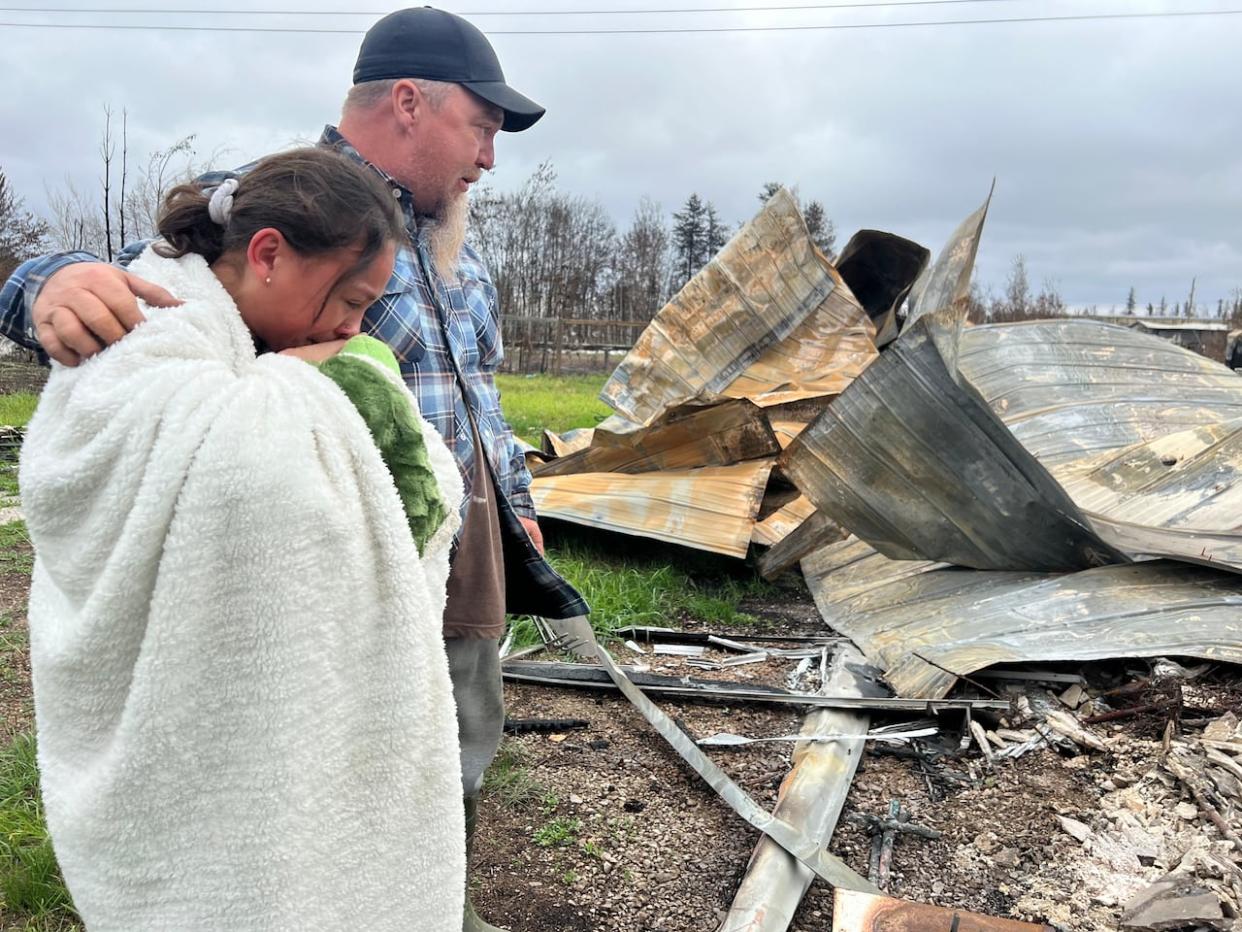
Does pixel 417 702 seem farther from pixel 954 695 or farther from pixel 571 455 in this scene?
pixel 571 455

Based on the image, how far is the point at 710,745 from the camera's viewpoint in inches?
→ 137

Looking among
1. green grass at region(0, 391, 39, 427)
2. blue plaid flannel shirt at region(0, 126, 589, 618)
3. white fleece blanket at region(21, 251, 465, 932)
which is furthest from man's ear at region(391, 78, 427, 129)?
green grass at region(0, 391, 39, 427)

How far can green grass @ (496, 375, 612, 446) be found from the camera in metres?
11.6

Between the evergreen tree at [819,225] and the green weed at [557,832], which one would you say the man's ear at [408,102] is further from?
the evergreen tree at [819,225]

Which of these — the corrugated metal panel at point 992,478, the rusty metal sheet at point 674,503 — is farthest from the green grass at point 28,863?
the corrugated metal panel at point 992,478

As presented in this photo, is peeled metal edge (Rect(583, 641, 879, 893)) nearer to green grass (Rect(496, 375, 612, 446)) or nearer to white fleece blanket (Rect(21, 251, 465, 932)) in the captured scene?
Answer: white fleece blanket (Rect(21, 251, 465, 932))

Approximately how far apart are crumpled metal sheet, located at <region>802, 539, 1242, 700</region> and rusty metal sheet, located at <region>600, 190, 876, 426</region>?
2.81m

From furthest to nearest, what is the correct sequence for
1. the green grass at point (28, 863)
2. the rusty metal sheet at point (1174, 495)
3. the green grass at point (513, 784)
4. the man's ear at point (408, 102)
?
1. the rusty metal sheet at point (1174, 495)
2. the green grass at point (513, 784)
3. the green grass at point (28, 863)
4. the man's ear at point (408, 102)

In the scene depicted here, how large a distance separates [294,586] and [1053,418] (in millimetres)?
5534

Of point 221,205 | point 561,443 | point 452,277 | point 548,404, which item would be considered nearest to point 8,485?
point 561,443

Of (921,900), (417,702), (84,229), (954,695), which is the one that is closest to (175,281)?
(417,702)

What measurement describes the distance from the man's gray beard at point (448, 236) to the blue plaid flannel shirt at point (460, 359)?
3 centimetres

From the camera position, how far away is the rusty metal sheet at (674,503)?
5.32 metres

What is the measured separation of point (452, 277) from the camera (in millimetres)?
2262
